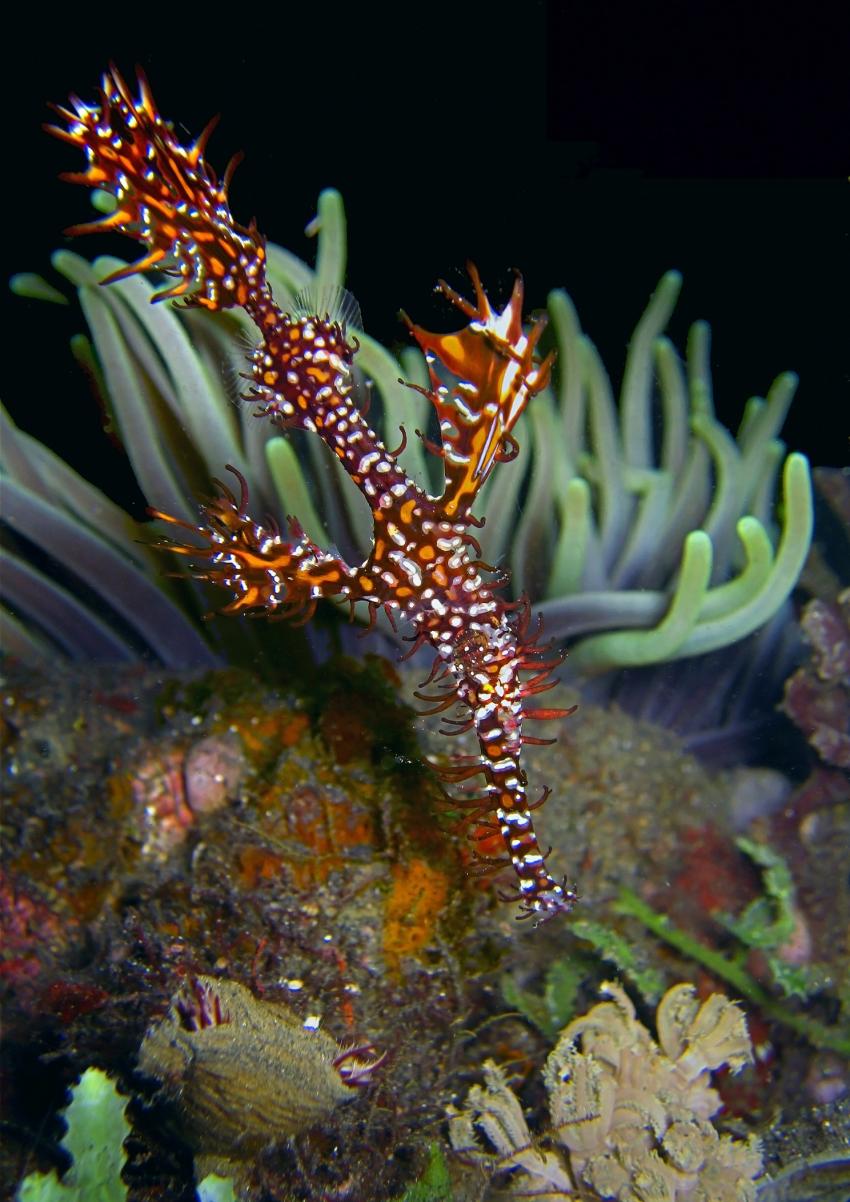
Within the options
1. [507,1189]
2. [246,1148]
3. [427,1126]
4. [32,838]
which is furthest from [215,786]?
[507,1189]

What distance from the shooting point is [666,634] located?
364 cm

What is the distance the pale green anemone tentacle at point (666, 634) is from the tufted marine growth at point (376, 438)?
1.29m

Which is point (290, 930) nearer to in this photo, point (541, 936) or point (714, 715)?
point (541, 936)

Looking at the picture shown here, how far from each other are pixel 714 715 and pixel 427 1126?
101 inches

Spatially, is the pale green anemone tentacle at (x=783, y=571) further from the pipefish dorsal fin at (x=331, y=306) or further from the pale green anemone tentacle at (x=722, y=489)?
the pipefish dorsal fin at (x=331, y=306)

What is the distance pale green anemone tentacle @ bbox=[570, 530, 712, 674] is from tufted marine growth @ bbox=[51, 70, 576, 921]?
1.29m

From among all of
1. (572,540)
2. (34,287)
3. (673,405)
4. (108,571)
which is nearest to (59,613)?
(108,571)

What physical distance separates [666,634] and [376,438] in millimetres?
1899

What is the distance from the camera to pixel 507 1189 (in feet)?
9.66

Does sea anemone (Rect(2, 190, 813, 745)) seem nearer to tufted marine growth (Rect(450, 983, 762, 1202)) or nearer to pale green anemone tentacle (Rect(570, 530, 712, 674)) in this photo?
pale green anemone tentacle (Rect(570, 530, 712, 674))

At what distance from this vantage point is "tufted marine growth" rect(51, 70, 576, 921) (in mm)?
2107

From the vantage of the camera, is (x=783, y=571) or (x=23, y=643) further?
(x=23, y=643)

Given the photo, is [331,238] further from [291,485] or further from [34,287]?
[34,287]

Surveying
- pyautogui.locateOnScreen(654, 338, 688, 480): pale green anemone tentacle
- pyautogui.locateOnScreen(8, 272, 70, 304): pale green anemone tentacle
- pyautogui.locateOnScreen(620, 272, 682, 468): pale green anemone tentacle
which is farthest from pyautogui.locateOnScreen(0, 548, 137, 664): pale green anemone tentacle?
pyautogui.locateOnScreen(654, 338, 688, 480): pale green anemone tentacle
